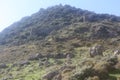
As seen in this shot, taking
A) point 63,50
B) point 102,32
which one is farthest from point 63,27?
point 63,50

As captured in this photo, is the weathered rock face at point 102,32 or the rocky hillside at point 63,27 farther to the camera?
the rocky hillside at point 63,27

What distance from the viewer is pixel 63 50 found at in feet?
206

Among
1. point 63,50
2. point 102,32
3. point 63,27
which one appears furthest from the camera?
point 63,27

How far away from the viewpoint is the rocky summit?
22.8m

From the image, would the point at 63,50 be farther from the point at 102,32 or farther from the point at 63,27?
the point at 63,27

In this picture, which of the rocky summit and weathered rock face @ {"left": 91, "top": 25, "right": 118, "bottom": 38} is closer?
the rocky summit

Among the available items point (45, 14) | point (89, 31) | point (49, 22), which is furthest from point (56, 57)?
point (45, 14)

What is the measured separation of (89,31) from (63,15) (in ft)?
138

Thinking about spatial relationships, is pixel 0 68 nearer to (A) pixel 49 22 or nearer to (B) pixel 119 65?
(B) pixel 119 65

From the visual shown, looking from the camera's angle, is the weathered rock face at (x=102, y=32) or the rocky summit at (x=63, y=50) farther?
the weathered rock face at (x=102, y=32)

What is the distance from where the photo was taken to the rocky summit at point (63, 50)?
2281 centimetres

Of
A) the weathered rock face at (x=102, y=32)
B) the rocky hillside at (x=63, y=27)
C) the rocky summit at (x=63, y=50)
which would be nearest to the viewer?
the rocky summit at (x=63, y=50)

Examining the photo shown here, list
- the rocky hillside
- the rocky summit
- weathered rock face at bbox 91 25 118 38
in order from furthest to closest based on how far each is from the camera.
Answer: the rocky hillside → weathered rock face at bbox 91 25 118 38 → the rocky summit

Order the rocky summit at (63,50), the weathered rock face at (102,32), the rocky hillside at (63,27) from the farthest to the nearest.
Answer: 1. the rocky hillside at (63,27)
2. the weathered rock face at (102,32)
3. the rocky summit at (63,50)
